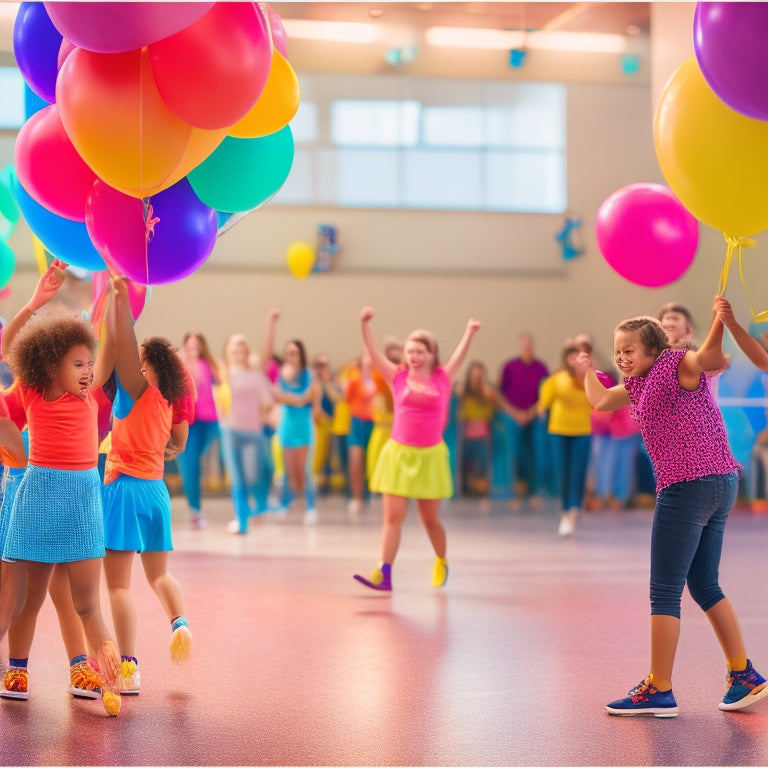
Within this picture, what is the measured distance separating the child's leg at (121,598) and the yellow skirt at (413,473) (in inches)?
85.6

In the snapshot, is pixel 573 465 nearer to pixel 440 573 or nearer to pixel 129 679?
pixel 440 573

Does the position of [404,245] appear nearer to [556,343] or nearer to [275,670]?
[556,343]

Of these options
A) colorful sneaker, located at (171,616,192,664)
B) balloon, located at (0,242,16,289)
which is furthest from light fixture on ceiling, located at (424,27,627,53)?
colorful sneaker, located at (171,616,192,664)

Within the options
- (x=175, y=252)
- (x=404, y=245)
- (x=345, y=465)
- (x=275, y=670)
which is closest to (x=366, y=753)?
(x=275, y=670)

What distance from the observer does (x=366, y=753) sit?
3125mm

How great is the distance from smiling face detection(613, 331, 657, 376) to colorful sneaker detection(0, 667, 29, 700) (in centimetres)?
221

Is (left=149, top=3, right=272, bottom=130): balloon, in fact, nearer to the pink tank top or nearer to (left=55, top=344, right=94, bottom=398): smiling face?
(left=55, top=344, right=94, bottom=398): smiling face

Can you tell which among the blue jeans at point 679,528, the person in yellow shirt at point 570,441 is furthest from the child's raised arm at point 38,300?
the person in yellow shirt at point 570,441

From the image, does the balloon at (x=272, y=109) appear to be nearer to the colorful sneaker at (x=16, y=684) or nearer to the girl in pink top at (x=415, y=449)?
the colorful sneaker at (x=16, y=684)

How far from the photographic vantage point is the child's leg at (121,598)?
3850 millimetres

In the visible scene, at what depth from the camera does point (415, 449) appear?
600 centimetres

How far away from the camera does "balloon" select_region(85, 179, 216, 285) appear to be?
3.71 meters

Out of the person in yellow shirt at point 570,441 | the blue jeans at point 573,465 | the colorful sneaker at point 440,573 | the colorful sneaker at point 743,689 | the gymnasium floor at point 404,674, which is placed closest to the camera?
the gymnasium floor at point 404,674

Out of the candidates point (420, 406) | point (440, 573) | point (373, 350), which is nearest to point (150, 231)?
point (373, 350)
